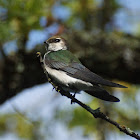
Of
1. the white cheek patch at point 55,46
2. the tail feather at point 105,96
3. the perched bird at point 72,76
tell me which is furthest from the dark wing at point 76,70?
the white cheek patch at point 55,46

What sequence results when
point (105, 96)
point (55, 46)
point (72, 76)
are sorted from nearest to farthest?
point (105, 96)
point (72, 76)
point (55, 46)

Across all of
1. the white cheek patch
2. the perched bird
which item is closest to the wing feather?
the perched bird

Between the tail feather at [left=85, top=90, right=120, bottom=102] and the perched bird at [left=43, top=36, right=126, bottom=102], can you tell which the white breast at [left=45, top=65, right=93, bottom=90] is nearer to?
the perched bird at [left=43, top=36, right=126, bottom=102]

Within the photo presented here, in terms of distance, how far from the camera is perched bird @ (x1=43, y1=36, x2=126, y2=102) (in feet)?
9.64

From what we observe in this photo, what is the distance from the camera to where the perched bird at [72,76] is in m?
2.94

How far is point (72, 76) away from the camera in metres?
3.20

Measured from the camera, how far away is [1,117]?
261 inches

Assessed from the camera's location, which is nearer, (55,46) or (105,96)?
(105,96)

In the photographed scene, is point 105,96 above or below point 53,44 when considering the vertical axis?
above

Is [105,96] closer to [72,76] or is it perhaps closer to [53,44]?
[72,76]

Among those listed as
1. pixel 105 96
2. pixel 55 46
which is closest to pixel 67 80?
pixel 105 96

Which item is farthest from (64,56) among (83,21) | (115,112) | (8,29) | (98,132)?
(83,21)

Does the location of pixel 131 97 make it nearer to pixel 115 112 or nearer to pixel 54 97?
pixel 115 112

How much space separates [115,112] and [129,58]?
1.13m
